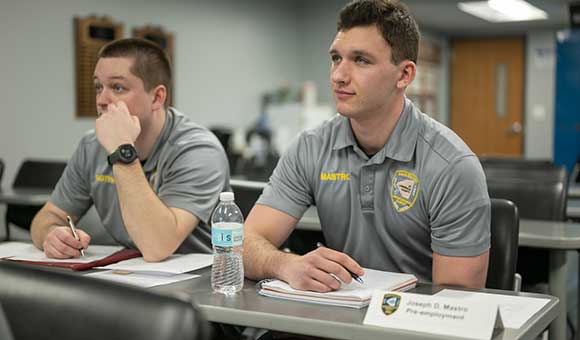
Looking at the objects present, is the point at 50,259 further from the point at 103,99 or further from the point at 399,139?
the point at 399,139

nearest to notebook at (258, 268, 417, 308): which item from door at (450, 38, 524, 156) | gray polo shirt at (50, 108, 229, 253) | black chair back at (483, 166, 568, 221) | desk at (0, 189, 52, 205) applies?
gray polo shirt at (50, 108, 229, 253)

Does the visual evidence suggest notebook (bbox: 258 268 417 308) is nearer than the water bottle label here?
Yes

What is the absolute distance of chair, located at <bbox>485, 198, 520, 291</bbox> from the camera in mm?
1881

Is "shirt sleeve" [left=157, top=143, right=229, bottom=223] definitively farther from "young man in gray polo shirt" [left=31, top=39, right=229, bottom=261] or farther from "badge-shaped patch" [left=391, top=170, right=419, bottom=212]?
"badge-shaped patch" [left=391, top=170, right=419, bottom=212]

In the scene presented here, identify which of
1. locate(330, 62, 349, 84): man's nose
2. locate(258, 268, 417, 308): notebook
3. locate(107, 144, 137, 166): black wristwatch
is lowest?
locate(258, 268, 417, 308): notebook

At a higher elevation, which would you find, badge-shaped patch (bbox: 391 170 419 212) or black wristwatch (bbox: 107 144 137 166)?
black wristwatch (bbox: 107 144 137 166)

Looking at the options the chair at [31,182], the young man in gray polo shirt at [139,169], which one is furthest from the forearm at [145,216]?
the chair at [31,182]

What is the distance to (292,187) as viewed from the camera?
197 cm

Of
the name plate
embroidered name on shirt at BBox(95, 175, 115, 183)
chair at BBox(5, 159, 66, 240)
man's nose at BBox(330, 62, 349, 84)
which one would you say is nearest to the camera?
the name plate

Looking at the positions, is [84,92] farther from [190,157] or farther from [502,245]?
[502,245]

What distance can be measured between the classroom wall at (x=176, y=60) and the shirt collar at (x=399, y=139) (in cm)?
418

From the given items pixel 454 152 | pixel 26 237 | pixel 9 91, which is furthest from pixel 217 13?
pixel 454 152

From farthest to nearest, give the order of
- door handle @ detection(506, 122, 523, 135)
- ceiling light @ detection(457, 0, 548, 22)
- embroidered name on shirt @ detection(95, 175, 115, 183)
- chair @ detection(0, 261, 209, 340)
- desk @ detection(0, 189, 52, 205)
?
door handle @ detection(506, 122, 523, 135) → ceiling light @ detection(457, 0, 548, 22) → desk @ detection(0, 189, 52, 205) → embroidered name on shirt @ detection(95, 175, 115, 183) → chair @ detection(0, 261, 209, 340)

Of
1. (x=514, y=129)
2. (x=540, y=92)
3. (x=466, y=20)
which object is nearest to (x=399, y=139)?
(x=466, y=20)
